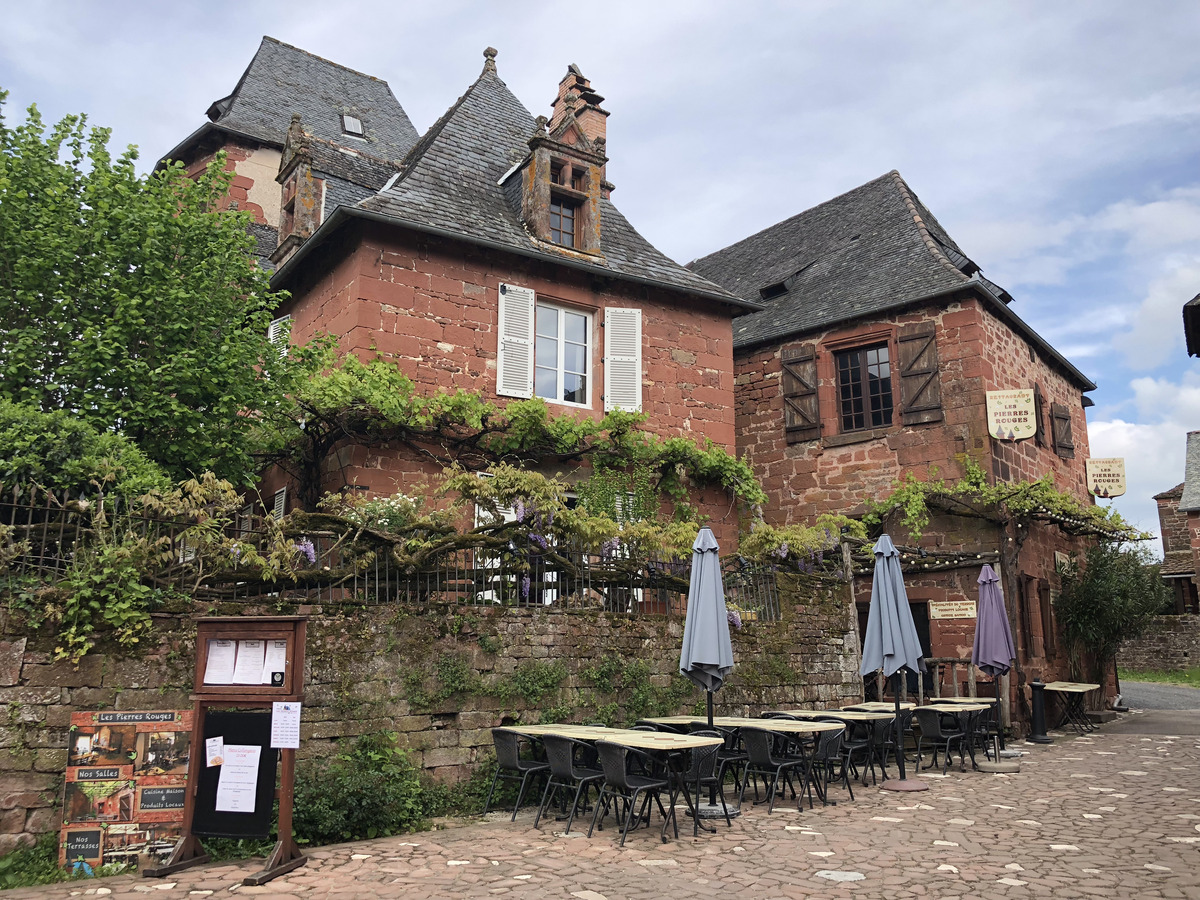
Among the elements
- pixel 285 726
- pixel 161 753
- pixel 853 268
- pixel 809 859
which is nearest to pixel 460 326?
pixel 161 753

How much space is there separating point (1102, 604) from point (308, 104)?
19.4 m

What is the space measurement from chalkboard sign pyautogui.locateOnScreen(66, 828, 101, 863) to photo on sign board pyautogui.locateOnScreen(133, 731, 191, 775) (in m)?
0.44

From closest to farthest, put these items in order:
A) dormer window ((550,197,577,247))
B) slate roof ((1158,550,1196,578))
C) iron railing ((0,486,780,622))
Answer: iron railing ((0,486,780,622))
dormer window ((550,197,577,247))
slate roof ((1158,550,1196,578))

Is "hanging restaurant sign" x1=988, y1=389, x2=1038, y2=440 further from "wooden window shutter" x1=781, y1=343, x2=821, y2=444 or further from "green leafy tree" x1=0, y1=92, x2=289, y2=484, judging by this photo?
"green leafy tree" x1=0, y1=92, x2=289, y2=484

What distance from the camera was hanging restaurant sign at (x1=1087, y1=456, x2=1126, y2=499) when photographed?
60.1ft

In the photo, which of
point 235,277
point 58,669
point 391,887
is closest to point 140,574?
point 58,669

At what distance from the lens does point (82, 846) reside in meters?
6.04

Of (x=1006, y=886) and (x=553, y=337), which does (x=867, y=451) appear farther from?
(x=1006, y=886)

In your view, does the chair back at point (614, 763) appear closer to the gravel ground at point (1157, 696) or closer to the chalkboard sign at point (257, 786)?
the chalkboard sign at point (257, 786)

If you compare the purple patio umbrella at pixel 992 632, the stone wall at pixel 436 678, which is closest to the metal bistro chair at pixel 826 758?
the stone wall at pixel 436 678

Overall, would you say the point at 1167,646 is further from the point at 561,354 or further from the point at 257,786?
the point at 257,786

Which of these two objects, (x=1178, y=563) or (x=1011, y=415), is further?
(x=1178, y=563)

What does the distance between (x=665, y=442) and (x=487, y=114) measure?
6.22 m

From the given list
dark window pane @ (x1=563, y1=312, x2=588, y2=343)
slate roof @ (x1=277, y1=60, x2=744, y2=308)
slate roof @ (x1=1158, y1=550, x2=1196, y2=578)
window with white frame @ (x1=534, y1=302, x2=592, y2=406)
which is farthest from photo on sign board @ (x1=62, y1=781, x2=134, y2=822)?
slate roof @ (x1=1158, y1=550, x2=1196, y2=578)
